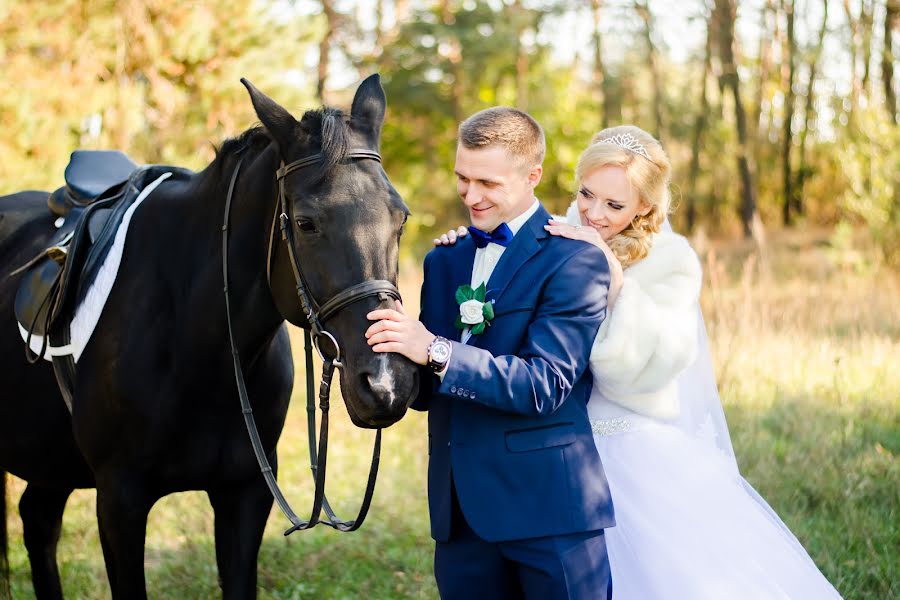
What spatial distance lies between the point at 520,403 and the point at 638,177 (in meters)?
0.90

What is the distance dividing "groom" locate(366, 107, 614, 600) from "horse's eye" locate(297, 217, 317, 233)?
35 cm

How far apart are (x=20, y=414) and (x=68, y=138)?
9.31 m

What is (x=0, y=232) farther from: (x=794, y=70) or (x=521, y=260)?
(x=794, y=70)

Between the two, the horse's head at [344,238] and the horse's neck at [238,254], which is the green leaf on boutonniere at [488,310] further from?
the horse's neck at [238,254]

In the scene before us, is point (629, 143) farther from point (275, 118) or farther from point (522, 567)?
point (522, 567)

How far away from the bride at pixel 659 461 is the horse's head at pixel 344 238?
394mm

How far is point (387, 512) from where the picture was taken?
4.91 meters

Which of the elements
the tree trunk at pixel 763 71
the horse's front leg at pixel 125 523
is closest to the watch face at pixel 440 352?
the horse's front leg at pixel 125 523

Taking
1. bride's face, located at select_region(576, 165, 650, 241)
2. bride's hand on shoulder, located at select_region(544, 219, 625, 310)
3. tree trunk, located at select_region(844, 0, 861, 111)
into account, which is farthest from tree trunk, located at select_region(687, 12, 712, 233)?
bride's hand on shoulder, located at select_region(544, 219, 625, 310)

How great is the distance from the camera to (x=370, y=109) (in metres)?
2.44

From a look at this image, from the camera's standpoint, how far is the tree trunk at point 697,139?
25.8 m

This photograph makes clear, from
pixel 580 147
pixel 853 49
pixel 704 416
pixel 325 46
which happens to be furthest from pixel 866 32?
pixel 704 416

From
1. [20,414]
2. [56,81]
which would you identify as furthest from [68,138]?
[20,414]

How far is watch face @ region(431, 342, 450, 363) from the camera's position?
2.01 m
